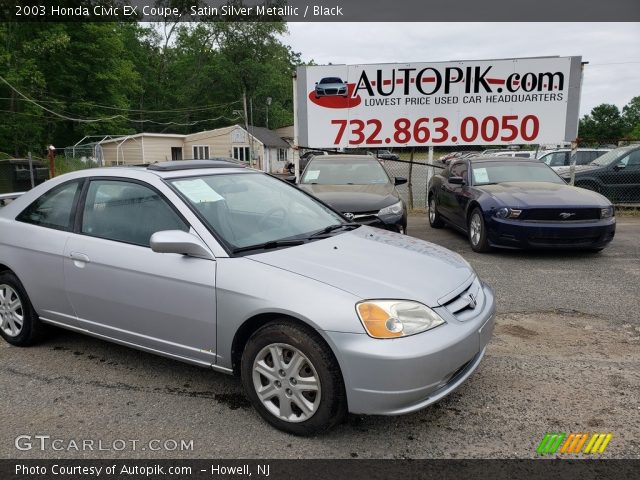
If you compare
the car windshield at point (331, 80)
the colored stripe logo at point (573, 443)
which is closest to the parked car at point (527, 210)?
the colored stripe logo at point (573, 443)

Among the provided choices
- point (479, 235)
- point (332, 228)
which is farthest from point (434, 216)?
point (332, 228)

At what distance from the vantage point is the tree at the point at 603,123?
228 ft

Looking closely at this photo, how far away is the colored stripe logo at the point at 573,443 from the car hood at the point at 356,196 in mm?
4283

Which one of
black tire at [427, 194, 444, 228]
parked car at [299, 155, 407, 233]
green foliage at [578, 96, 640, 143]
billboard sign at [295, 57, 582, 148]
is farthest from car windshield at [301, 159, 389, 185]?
green foliage at [578, 96, 640, 143]

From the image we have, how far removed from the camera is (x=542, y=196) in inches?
278

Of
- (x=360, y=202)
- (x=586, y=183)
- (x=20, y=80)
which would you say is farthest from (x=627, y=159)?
(x=20, y=80)

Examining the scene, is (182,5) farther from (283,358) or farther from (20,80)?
(283,358)

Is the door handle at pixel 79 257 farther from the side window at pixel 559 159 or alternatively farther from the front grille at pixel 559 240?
the side window at pixel 559 159

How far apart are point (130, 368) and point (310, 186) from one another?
480 centimetres

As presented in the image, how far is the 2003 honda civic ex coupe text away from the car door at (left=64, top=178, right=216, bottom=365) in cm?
1

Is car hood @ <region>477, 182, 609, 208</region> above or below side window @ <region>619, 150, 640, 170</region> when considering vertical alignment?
below

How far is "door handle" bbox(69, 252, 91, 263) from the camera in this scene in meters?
3.60

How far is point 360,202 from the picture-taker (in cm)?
710

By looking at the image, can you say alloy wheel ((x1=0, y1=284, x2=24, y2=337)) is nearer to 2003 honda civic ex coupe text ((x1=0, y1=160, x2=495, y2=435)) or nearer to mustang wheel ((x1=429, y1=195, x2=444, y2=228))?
2003 honda civic ex coupe text ((x1=0, y1=160, x2=495, y2=435))
